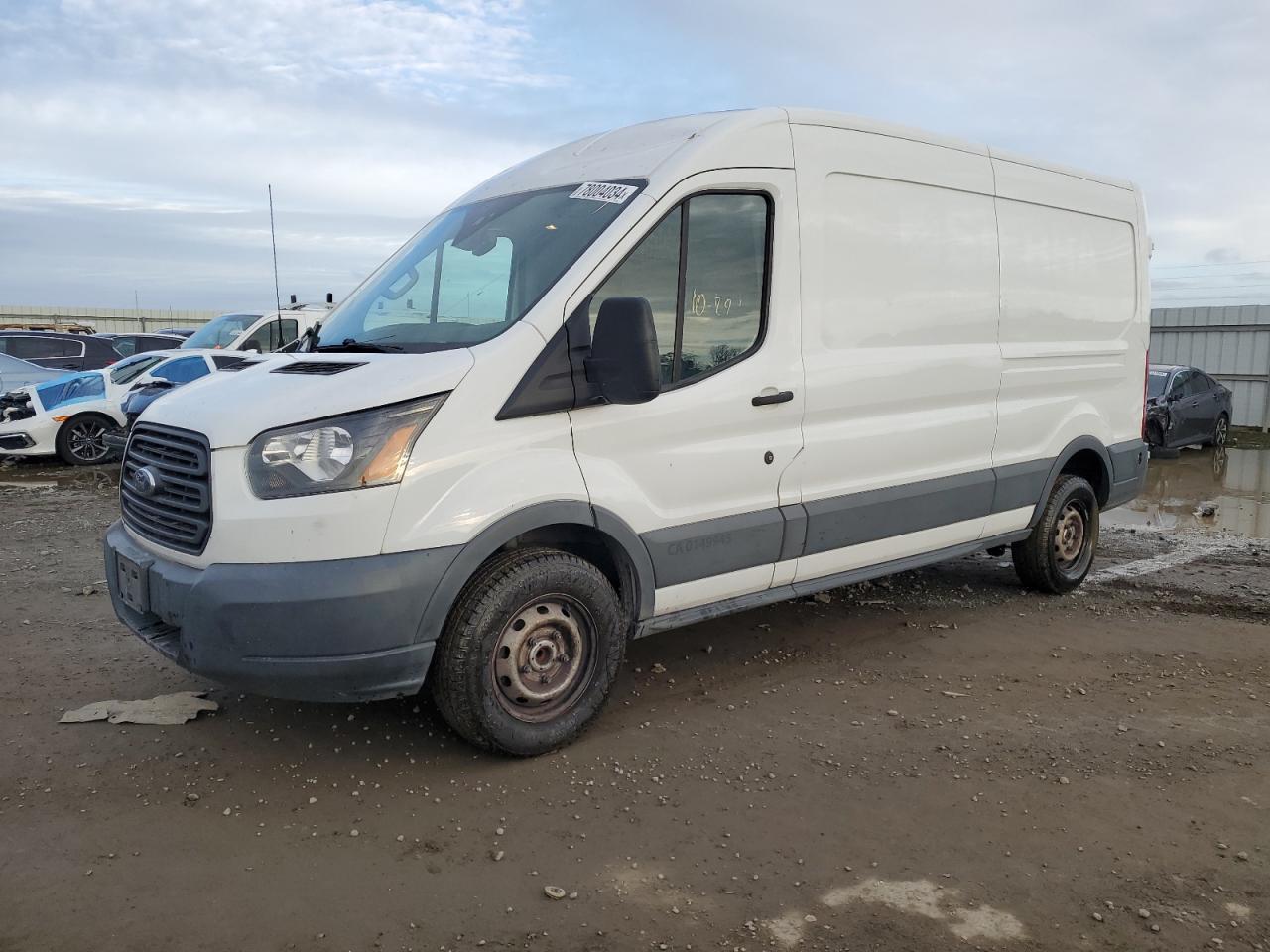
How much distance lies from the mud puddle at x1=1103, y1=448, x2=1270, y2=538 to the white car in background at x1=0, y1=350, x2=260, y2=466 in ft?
33.0

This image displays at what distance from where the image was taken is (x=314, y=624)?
Answer: 3.44 meters

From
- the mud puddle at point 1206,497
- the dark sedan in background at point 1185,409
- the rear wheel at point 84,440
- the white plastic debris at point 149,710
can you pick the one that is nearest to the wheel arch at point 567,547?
the white plastic debris at point 149,710

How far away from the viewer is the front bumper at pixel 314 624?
11.3 ft

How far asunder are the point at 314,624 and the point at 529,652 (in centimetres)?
84

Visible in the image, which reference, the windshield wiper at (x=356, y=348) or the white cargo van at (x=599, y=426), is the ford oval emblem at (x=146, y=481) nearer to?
the white cargo van at (x=599, y=426)

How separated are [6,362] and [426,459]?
14.7m

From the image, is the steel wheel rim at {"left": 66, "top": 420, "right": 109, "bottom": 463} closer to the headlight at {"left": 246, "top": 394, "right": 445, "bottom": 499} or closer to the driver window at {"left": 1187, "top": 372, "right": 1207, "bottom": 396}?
the headlight at {"left": 246, "top": 394, "right": 445, "bottom": 499}

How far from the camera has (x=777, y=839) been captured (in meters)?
3.38

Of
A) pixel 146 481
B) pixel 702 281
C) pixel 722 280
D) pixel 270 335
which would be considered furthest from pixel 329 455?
pixel 270 335

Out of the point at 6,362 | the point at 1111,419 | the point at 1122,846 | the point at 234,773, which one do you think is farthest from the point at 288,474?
the point at 6,362

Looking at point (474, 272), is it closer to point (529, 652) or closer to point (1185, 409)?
point (529, 652)

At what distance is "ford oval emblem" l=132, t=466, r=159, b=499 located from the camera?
386cm

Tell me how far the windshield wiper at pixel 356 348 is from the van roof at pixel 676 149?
1043mm

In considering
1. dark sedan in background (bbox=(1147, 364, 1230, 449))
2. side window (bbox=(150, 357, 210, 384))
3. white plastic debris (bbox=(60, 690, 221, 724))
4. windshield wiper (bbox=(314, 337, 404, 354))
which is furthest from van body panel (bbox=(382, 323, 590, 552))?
dark sedan in background (bbox=(1147, 364, 1230, 449))
